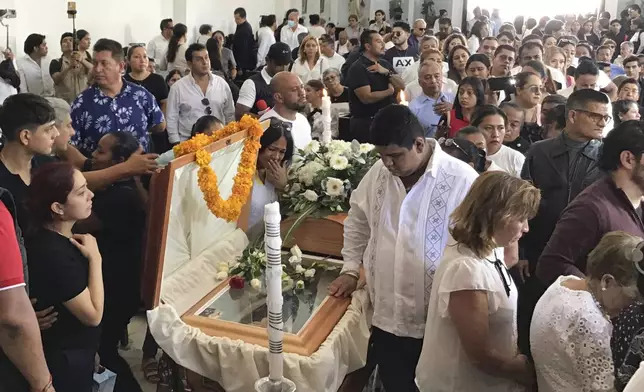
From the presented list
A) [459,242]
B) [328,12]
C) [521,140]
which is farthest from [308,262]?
[328,12]

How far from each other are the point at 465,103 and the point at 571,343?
2471 millimetres

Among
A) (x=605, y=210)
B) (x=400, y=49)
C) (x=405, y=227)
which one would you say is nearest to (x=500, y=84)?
(x=605, y=210)

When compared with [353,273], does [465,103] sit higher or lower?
higher

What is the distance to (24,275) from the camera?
1.85 meters

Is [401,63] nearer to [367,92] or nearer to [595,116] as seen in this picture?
[367,92]

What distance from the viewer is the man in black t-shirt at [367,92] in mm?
5320

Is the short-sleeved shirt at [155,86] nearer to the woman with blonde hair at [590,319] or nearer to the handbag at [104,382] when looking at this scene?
the handbag at [104,382]

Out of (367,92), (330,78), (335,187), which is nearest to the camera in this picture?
(335,187)

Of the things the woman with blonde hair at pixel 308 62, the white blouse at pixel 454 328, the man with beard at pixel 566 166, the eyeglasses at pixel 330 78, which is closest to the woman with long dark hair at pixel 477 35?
the woman with blonde hair at pixel 308 62

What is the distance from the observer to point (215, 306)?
7.93 ft

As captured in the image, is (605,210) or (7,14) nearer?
(605,210)

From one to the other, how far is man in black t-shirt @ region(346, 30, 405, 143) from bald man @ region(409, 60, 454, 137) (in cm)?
74

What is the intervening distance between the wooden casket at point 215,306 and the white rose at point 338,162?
1.46 ft

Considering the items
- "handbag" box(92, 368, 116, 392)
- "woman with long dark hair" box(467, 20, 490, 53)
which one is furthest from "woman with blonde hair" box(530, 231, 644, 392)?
"woman with long dark hair" box(467, 20, 490, 53)
